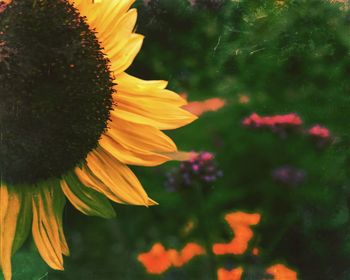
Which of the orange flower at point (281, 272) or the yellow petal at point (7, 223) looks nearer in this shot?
the yellow petal at point (7, 223)

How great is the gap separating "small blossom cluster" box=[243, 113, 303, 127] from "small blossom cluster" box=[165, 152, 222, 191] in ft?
0.27

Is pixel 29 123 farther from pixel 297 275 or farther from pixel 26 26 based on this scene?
pixel 297 275

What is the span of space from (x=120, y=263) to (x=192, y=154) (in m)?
0.20

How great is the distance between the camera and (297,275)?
1.04m

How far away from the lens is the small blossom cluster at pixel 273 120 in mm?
1020

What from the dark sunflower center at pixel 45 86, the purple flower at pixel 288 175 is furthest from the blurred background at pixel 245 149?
the dark sunflower center at pixel 45 86

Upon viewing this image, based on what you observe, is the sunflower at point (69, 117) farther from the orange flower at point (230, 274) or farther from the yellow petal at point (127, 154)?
the orange flower at point (230, 274)

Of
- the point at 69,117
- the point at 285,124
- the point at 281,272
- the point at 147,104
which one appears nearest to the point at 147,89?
the point at 147,104

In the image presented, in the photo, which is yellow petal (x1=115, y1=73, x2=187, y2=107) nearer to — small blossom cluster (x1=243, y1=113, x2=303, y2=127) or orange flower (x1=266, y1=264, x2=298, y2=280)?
small blossom cluster (x1=243, y1=113, x2=303, y2=127)

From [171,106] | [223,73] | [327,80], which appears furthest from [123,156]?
[327,80]

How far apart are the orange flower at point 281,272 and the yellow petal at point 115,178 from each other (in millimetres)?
233

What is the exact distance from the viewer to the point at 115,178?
3.08ft

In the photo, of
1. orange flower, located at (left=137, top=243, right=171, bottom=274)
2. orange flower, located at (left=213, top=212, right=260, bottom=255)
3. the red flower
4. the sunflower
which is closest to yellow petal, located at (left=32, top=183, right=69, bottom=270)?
the sunflower

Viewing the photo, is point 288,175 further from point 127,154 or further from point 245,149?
point 127,154
